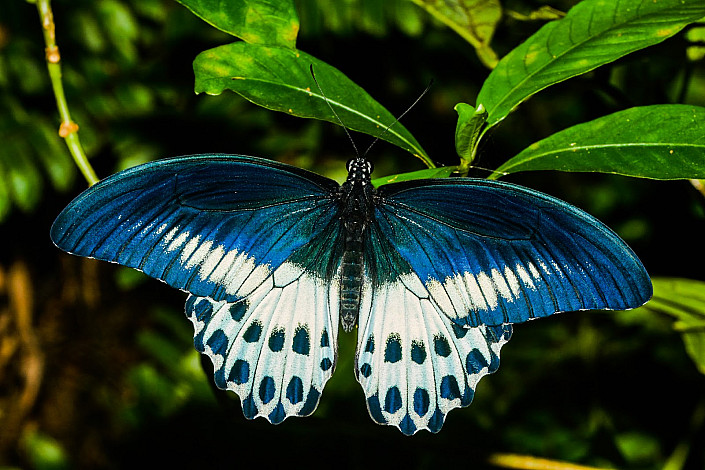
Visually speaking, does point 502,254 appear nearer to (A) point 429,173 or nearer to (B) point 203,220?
(A) point 429,173

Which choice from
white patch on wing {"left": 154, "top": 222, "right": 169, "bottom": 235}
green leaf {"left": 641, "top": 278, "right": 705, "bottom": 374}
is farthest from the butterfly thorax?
green leaf {"left": 641, "top": 278, "right": 705, "bottom": 374}

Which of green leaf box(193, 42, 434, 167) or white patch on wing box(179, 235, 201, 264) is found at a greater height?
green leaf box(193, 42, 434, 167)

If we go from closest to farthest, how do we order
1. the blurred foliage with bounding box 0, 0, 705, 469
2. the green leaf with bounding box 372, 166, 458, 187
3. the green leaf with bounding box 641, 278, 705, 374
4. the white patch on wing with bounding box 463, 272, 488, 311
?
the green leaf with bounding box 372, 166, 458, 187
the white patch on wing with bounding box 463, 272, 488, 311
the green leaf with bounding box 641, 278, 705, 374
the blurred foliage with bounding box 0, 0, 705, 469

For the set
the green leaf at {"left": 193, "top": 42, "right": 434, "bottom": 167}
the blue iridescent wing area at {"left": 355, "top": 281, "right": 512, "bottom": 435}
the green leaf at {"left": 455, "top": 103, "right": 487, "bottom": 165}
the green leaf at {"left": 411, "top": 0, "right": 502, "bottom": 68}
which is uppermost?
the green leaf at {"left": 411, "top": 0, "right": 502, "bottom": 68}

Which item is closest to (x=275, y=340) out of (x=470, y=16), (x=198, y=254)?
(x=198, y=254)

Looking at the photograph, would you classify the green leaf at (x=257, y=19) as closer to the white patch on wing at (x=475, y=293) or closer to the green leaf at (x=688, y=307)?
the white patch on wing at (x=475, y=293)

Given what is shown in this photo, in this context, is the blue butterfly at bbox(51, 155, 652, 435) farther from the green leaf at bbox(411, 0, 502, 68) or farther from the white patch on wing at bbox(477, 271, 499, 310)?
the green leaf at bbox(411, 0, 502, 68)

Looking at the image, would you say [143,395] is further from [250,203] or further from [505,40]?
[505,40]

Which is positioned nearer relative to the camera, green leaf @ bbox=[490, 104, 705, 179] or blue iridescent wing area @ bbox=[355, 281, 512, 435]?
green leaf @ bbox=[490, 104, 705, 179]
